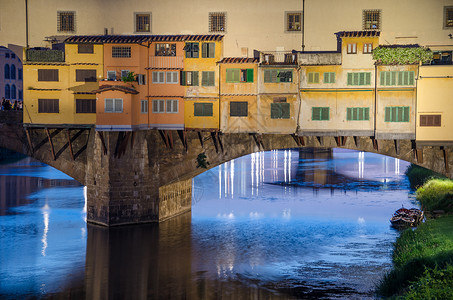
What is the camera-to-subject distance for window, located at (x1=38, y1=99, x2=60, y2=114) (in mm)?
53031

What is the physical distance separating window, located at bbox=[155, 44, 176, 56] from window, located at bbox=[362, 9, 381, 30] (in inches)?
603

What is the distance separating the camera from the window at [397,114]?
159 feet

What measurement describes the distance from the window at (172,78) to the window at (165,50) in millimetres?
1535

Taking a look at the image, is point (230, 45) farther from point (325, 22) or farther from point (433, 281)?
point (433, 281)

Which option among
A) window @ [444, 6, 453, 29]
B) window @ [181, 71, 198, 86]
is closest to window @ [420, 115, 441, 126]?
window @ [444, 6, 453, 29]

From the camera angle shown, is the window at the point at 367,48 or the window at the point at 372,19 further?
the window at the point at 372,19

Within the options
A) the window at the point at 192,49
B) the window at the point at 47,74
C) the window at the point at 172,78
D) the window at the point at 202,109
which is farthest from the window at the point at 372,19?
the window at the point at 47,74

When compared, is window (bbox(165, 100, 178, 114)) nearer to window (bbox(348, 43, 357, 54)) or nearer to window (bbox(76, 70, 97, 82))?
window (bbox(76, 70, 97, 82))

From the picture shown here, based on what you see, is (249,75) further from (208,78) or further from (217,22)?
(217,22)

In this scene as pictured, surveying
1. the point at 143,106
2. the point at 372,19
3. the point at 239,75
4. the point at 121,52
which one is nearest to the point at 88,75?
the point at 121,52

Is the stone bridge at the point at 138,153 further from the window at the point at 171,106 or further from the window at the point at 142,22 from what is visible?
the window at the point at 142,22

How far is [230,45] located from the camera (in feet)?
174

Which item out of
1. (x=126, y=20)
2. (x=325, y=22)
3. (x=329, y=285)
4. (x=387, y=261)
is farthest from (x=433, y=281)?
(x=126, y=20)

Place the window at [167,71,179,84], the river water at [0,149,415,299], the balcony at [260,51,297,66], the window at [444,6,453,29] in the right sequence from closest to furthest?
the river water at [0,149,415,299]
the window at [444,6,453,29]
the balcony at [260,51,297,66]
the window at [167,71,179,84]
